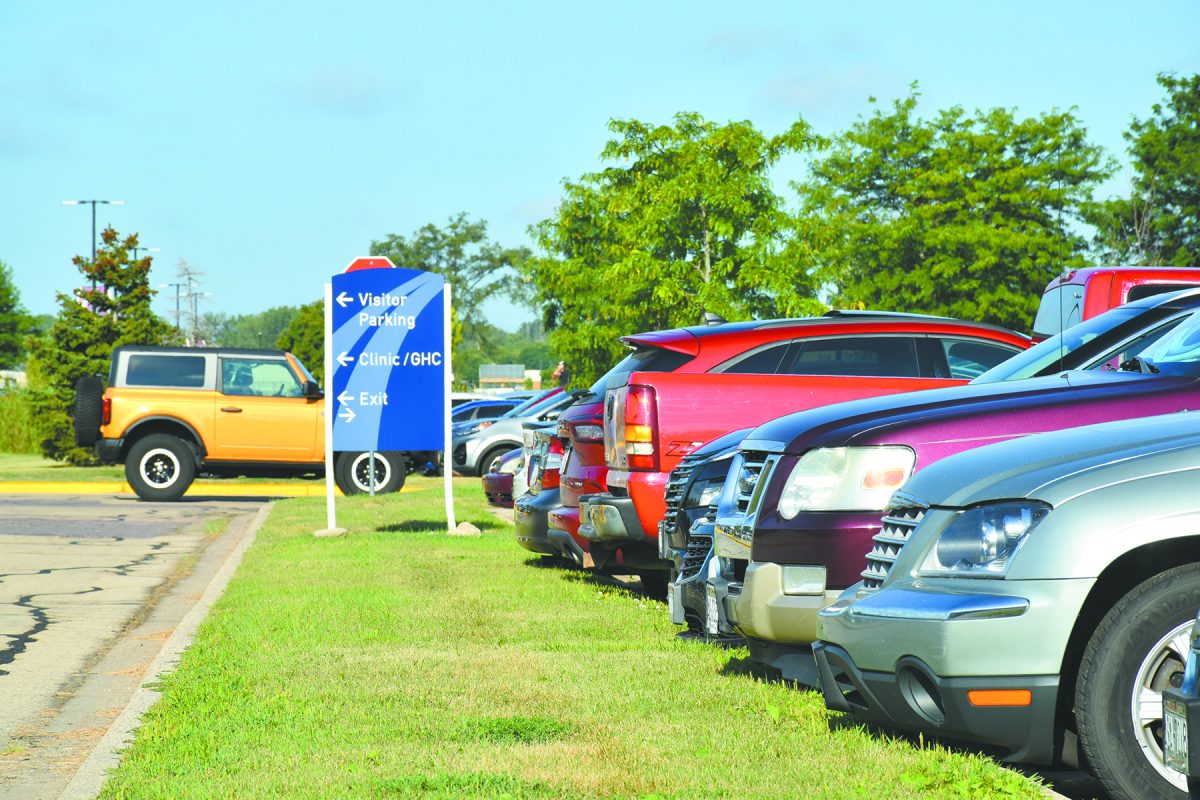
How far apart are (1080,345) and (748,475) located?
203 cm

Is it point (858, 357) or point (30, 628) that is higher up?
point (858, 357)

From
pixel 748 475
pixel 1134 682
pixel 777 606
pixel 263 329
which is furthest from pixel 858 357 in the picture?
pixel 263 329

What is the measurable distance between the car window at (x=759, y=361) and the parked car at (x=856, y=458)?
2915 mm

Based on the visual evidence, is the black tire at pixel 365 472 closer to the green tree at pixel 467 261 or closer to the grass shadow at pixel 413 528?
the grass shadow at pixel 413 528

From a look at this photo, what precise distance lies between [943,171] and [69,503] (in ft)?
117

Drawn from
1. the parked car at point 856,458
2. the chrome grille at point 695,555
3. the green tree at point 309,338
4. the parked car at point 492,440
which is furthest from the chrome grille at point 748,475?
the green tree at point 309,338

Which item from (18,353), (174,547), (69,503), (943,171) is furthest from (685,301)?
(18,353)

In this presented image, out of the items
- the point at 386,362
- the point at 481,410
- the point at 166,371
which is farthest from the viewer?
the point at 481,410

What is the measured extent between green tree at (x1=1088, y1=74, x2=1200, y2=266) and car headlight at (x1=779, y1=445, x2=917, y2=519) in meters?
43.6

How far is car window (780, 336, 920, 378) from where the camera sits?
30.1ft

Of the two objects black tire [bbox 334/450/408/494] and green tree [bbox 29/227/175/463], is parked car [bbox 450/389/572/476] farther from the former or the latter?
green tree [bbox 29/227/175/463]

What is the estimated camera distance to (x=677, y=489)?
307 inches

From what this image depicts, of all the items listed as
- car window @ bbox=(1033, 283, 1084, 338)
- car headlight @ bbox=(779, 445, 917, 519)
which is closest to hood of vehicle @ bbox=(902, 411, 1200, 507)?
car headlight @ bbox=(779, 445, 917, 519)

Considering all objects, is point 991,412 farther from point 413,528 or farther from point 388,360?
point 413,528
